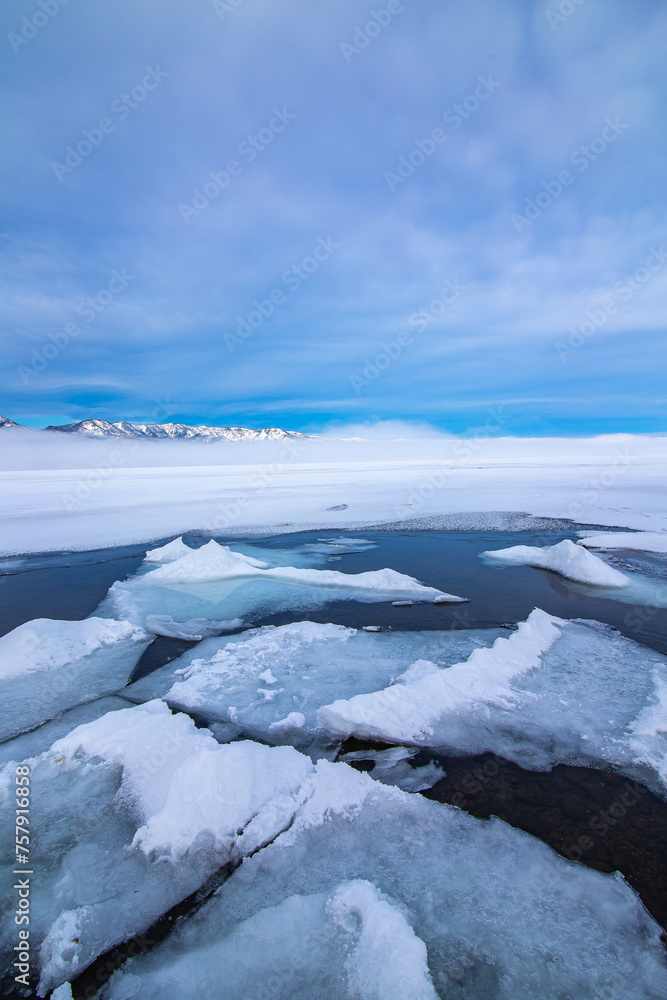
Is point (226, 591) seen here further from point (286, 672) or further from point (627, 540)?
point (627, 540)

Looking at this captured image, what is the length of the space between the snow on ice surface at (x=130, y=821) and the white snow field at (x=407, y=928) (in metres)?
0.21

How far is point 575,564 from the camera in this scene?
25.3ft

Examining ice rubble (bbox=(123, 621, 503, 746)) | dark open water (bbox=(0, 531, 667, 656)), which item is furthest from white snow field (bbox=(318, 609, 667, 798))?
dark open water (bbox=(0, 531, 667, 656))

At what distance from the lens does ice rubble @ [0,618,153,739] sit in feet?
13.2

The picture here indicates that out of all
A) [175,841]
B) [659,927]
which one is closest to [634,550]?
[659,927]

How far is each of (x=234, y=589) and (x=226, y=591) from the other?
15 centimetres

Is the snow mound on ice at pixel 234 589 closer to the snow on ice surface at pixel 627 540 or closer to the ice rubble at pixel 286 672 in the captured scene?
the ice rubble at pixel 286 672

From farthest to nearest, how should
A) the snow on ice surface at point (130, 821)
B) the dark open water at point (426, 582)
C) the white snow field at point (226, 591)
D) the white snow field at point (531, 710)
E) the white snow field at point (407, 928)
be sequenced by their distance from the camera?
the white snow field at point (226, 591), the dark open water at point (426, 582), the white snow field at point (531, 710), the snow on ice surface at point (130, 821), the white snow field at point (407, 928)

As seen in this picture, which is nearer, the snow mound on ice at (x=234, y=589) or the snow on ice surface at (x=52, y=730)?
the snow on ice surface at (x=52, y=730)

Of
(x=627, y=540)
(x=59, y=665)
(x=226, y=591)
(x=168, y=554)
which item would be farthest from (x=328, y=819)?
(x=627, y=540)

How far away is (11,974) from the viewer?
196 centimetres

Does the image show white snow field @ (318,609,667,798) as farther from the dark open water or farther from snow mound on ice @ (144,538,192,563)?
snow mound on ice @ (144,538,192,563)

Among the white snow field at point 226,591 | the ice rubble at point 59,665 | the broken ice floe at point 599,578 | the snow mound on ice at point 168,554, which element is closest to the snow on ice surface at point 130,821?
the ice rubble at point 59,665

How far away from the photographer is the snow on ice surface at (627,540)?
9.66 metres
